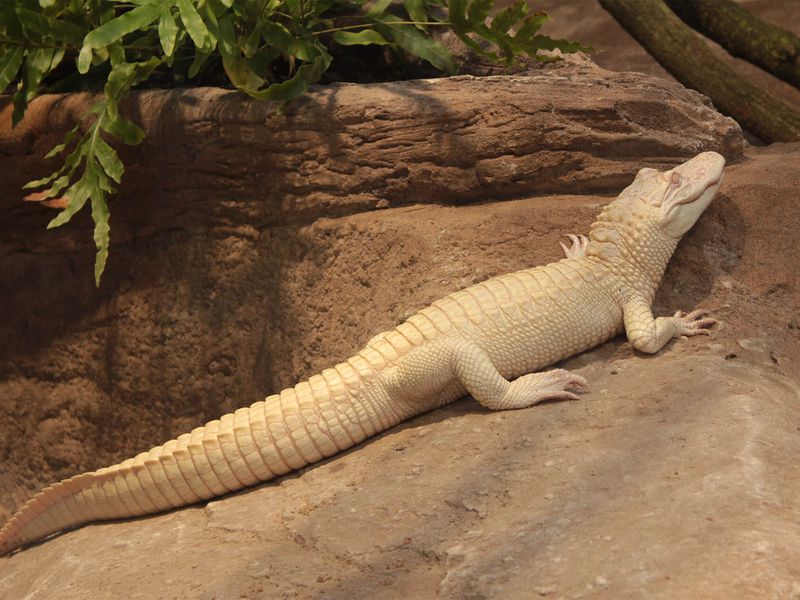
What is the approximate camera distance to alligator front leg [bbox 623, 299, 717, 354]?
11.5 feet

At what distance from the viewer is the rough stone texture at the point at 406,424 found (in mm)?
2375

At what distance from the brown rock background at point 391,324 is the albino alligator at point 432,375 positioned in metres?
0.09

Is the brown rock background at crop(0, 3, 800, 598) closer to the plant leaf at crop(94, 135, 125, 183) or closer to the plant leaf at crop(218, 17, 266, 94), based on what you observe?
the plant leaf at crop(218, 17, 266, 94)

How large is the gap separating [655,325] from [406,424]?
3.74 feet

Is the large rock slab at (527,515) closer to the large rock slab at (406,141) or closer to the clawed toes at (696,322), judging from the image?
the clawed toes at (696,322)

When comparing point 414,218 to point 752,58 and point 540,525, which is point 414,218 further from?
point 752,58

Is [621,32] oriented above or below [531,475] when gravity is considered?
above

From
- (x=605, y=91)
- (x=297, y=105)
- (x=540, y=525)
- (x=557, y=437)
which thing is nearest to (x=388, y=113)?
(x=297, y=105)

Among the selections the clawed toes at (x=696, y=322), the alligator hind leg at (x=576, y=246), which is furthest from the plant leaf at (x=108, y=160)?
the clawed toes at (x=696, y=322)

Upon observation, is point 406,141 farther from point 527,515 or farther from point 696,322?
point 527,515

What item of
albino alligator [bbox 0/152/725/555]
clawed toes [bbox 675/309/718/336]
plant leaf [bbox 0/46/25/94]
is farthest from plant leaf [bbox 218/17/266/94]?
clawed toes [bbox 675/309/718/336]

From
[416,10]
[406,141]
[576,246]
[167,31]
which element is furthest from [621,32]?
[167,31]

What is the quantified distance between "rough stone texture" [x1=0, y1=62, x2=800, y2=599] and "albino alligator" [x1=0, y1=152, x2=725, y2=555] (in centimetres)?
10

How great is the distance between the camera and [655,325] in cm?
353
